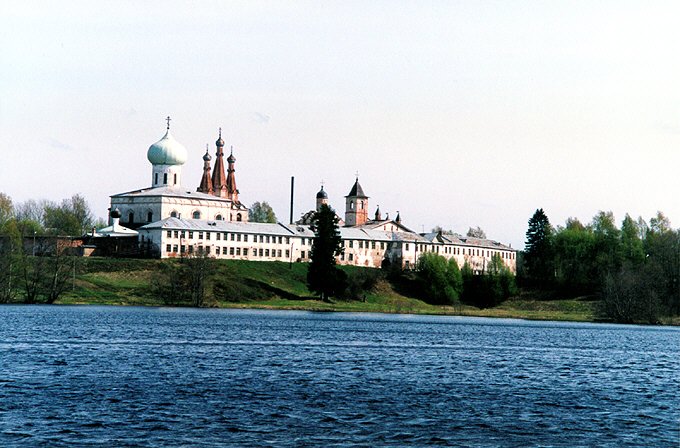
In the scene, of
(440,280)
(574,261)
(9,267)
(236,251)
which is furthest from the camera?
(574,261)

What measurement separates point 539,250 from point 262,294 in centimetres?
5189

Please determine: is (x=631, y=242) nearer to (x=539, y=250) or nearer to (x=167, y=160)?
(x=539, y=250)

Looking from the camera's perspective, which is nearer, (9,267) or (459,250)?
(9,267)

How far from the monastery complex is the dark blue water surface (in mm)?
66280

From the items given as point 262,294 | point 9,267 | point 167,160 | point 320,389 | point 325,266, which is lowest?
point 320,389

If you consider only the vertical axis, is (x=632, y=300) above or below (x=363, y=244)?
below

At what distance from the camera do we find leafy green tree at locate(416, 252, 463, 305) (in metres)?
142

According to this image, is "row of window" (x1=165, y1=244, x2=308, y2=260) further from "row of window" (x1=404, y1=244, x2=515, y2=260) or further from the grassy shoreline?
"row of window" (x1=404, y1=244, x2=515, y2=260)

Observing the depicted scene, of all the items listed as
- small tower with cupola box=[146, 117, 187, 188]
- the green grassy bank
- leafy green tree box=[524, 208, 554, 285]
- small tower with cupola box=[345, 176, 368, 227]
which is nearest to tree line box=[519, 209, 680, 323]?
leafy green tree box=[524, 208, 554, 285]

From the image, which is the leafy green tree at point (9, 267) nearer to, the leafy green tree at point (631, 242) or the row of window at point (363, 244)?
the row of window at point (363, 244)

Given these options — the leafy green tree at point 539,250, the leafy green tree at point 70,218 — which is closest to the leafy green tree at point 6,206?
the leafy green tree at point 70,218

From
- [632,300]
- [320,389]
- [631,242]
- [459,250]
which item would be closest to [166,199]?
[459,250]

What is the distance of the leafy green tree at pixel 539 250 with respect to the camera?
15712 cm

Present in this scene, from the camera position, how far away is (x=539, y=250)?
160 metres
